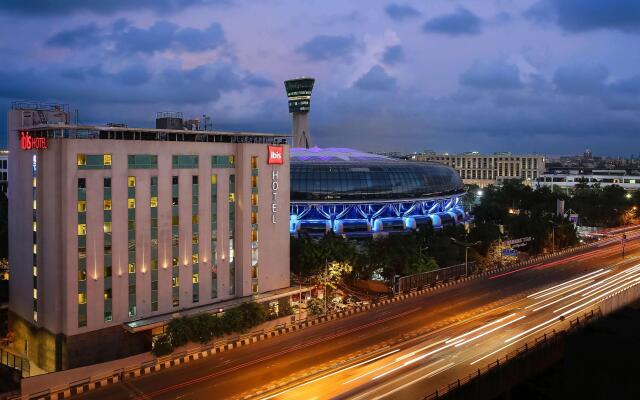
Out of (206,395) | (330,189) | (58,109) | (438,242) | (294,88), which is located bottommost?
(206,395)

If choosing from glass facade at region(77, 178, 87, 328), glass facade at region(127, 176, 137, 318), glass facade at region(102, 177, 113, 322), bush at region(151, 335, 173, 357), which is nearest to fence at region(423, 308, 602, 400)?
bush at region(151, 335, 173, 357)

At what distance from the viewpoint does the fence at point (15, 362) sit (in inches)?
1929

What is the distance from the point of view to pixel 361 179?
105 metres

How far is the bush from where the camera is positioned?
154 feet

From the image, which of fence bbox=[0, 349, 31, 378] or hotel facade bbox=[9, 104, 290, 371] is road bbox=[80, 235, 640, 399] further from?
fence bbox=[0, 349, 31, 378]

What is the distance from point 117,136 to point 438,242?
4669 cm

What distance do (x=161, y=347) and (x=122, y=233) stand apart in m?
11.1

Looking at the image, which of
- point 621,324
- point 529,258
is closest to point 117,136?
point 621,324

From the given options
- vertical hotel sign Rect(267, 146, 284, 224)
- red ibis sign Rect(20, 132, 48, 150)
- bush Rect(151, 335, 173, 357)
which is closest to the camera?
bush Rect(151, 335, 173, 357)

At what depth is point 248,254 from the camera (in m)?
60.9

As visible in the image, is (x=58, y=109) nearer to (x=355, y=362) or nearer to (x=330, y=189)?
(x=355, y=362)

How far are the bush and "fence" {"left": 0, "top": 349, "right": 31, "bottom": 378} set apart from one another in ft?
37.9

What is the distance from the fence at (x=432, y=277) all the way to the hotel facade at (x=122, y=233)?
15626 mm

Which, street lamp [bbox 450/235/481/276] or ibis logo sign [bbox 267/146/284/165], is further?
street lamp [bbox 450/235/481/276]
